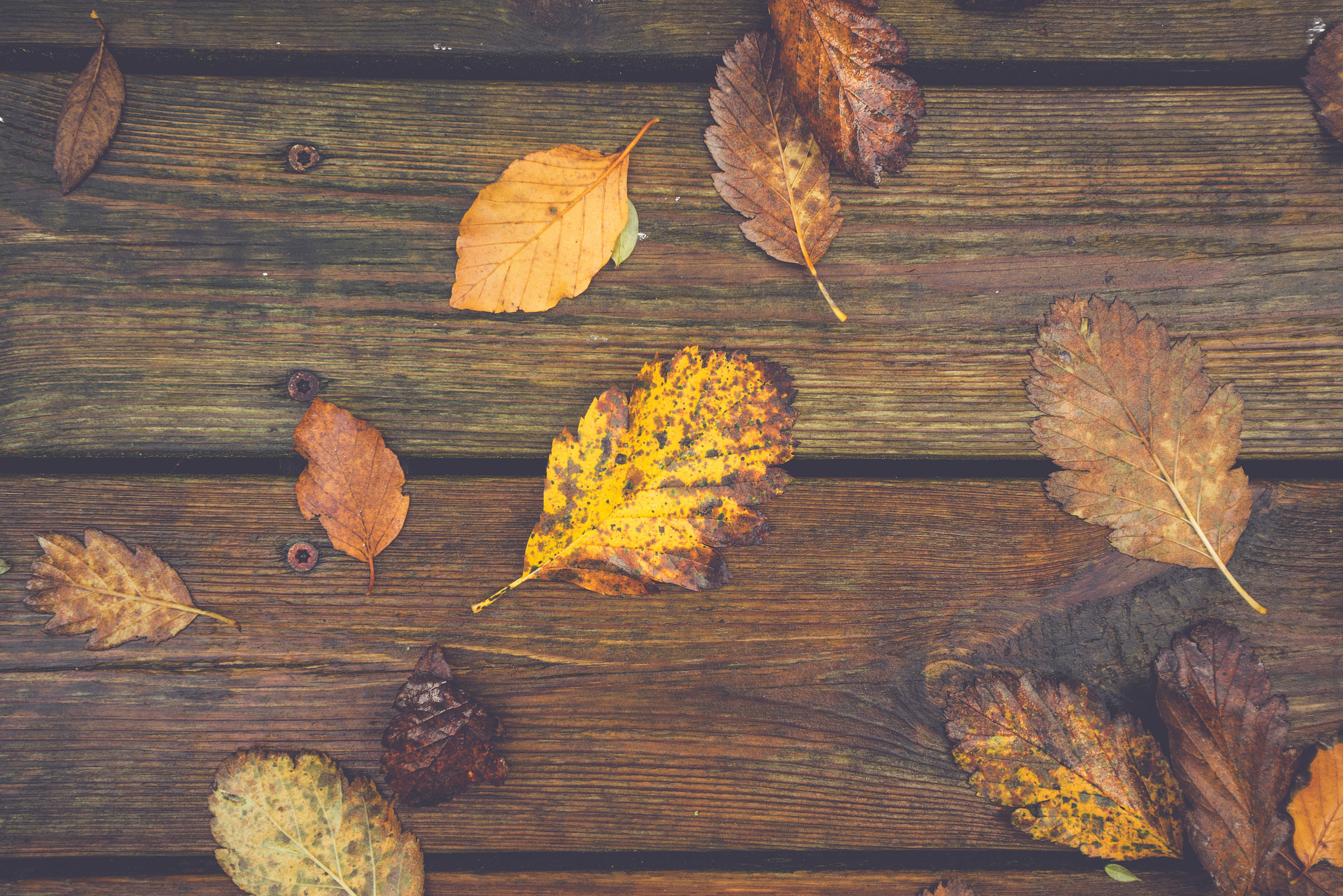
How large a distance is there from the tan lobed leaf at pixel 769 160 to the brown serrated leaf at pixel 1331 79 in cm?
77

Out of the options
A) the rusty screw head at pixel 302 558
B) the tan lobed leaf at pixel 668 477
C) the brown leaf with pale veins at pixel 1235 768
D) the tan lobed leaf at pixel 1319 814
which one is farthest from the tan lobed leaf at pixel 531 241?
the tan lobed leaf at pixel 1319 814

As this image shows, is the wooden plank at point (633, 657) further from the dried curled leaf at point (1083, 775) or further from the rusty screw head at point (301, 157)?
the rusty screw head at point (301, 157)

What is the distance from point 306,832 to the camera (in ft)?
3.42

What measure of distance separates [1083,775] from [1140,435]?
499 millimetres

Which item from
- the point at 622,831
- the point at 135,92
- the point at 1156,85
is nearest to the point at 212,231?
the point at 135,92

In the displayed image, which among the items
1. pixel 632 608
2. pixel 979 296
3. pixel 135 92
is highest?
pixel 135 92

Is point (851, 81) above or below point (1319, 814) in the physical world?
above

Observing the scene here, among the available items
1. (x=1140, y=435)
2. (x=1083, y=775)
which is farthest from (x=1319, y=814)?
(x=1140, y=435)

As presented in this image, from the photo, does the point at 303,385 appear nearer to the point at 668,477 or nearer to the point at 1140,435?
the point at 668,477

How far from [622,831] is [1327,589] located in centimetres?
112

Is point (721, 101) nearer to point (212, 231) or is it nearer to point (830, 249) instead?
point (830, 249)

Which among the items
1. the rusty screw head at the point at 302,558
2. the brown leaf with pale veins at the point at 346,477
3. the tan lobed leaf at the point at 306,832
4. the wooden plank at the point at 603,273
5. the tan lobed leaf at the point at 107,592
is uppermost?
the wooden plank at the point at 603,273

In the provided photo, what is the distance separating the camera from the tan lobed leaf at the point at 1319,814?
40.3 inches

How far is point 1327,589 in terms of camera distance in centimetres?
109
